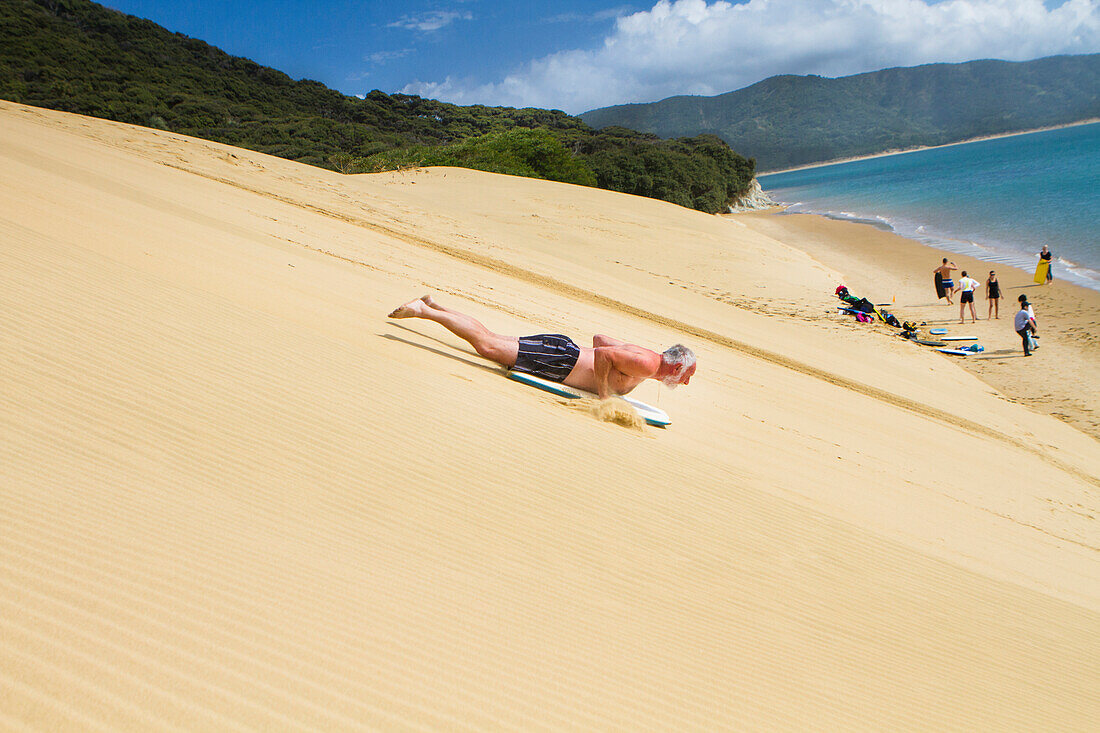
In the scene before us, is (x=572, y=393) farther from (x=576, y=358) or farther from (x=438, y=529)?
(x=438, y=529)

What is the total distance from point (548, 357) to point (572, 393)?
1.32ft

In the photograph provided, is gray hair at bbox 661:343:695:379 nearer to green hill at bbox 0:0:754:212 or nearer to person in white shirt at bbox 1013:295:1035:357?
person in white shirt at bbox 1013:295:1035:357

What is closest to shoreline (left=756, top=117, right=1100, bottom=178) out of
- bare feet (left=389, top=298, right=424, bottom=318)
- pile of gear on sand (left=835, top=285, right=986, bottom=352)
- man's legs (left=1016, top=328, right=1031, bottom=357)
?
pile of gear on sand (left=835, top=285, right=986, bottom=352)

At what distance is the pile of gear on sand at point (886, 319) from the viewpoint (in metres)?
14.3

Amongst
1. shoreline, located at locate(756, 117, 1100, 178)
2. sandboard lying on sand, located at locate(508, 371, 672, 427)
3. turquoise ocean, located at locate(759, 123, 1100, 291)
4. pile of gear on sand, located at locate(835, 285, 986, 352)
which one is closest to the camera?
sandboard lying on sand, located at locate(508, 371, 672, 427)

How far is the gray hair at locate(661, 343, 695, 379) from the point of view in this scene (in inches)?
215

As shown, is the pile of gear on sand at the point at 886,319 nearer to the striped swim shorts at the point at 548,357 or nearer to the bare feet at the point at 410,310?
the striped swim shorts at the point at 548,357

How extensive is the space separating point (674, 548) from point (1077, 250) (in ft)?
93.6

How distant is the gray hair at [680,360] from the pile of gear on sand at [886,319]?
11101 mm

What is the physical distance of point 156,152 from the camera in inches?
599

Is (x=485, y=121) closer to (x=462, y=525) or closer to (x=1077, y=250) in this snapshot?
(x=1077, y=250)

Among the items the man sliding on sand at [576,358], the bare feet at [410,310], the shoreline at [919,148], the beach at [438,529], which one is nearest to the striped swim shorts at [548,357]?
the man sliding on sand at [576,358]

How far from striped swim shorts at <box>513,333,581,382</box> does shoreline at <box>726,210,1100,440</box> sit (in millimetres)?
9129

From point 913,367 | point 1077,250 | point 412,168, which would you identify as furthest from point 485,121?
point 913,367
